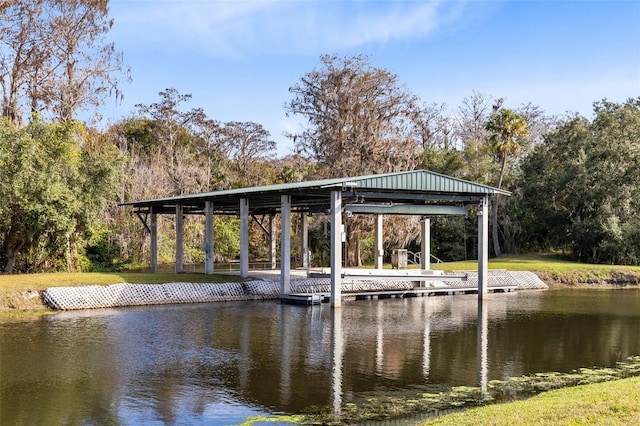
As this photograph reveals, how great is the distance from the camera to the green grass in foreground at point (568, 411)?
9375mm

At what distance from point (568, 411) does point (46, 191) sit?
2465 centimetres

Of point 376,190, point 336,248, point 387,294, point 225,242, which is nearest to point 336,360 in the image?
point 336,248

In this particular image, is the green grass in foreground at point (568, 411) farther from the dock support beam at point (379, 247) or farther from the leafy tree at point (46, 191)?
the dock support beam at point (379, 247)

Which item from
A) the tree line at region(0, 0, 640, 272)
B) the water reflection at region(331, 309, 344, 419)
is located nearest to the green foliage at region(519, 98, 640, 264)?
the tree line at region(0, 0, 640, 272)

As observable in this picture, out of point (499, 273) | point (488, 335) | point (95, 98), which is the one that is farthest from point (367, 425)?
point (95, 98)

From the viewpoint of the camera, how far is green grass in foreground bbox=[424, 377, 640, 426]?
9375 mm

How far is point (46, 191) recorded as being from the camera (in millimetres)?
29078

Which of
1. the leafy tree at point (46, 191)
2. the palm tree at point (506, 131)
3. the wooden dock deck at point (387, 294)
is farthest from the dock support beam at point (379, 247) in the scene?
the palm tree at point (506, 131)

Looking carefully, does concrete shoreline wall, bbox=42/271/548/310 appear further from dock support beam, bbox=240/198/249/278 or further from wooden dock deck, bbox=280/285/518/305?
dock support beam, bbox=240/198/249/278

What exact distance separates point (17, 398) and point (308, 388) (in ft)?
17.1

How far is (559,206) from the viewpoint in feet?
170

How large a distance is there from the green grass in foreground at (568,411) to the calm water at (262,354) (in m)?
2.50

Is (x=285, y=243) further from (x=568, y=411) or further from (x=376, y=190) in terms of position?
(x=568, y=411)

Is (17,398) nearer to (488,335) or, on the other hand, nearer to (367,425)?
(367,425)
